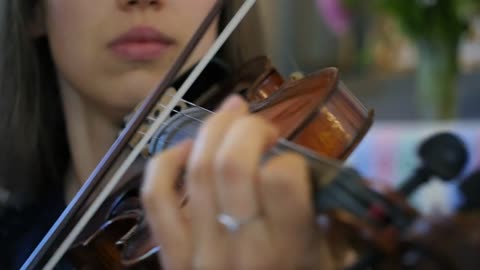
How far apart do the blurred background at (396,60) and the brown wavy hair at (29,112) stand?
32 cm

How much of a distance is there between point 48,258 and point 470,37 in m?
1.15

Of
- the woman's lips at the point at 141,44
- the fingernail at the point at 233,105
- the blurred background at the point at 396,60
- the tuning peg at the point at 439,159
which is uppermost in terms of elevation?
the fingernail at the point at 233,105

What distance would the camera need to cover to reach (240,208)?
443 millimetres

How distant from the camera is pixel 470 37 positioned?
156 cm

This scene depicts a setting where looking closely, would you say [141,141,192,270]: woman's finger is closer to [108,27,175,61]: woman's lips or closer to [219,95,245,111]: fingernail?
[219,95,245,111]: fingernail

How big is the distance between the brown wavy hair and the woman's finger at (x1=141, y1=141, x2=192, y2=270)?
19.0 inches

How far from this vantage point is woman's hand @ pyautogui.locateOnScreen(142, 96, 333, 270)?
0.43m

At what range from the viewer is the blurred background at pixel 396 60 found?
1.47 meters

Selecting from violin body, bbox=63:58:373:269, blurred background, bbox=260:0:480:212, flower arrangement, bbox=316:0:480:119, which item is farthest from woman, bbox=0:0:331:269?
flower arrangement, bbox=316:0:480:119

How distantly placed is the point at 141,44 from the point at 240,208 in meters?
0.42

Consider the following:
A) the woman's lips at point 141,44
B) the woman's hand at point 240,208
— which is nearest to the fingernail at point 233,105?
the woman's hand at point 240,208

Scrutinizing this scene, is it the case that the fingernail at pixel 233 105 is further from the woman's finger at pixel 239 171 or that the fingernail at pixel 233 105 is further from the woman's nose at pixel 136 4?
the woman's nose at pixel 136 4

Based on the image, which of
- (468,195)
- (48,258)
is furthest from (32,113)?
(468,195)

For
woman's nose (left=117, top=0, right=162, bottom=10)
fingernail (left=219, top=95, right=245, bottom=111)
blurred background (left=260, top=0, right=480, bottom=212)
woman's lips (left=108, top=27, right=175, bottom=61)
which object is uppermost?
fingernail (left=219, top=95, right=245, bottom=111)
